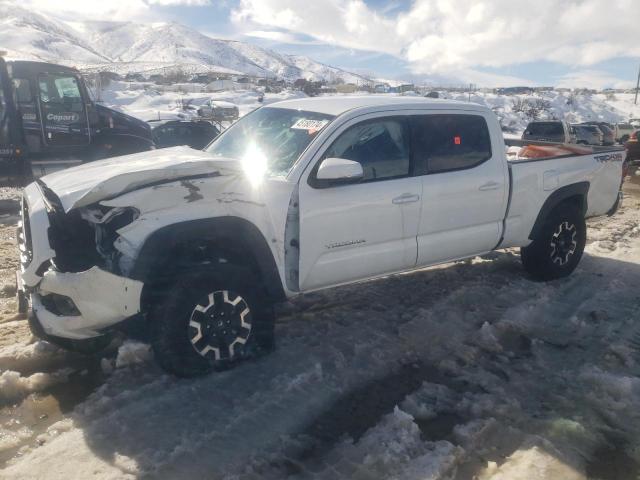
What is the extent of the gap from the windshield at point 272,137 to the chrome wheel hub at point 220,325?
39.3 inches

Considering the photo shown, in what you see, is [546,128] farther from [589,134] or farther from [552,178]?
[552,178]

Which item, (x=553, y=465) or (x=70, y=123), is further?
(x=70, y=123)

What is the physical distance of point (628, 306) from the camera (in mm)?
5148

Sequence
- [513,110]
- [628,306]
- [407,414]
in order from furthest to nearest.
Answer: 1. [513,110]
2. [628,306]
3. [407,414]

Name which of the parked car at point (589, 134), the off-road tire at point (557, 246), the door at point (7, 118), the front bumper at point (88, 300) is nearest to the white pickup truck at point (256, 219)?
the front bumper at point (88, 300)

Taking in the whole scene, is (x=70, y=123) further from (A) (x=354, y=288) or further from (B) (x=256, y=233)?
(B) (x=256, y=233)

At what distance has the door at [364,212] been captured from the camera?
3.90 m

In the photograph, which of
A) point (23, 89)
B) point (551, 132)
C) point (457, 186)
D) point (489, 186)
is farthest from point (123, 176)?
point (551, 132)

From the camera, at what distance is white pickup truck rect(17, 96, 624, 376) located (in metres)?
3.34

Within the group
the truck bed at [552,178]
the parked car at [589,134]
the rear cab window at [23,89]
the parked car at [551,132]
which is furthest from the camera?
the parked car at [589,134]

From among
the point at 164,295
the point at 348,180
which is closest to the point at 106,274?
the point at 164,295

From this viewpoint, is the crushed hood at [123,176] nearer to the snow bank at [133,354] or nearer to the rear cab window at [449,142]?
the snow bank at [133,354]

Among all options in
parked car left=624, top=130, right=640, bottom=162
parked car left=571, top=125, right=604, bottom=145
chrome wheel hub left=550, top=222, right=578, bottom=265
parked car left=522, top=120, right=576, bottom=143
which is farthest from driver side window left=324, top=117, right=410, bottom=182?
parked car left=571, top=125, right=604, bottom=145

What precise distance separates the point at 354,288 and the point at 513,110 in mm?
57582
